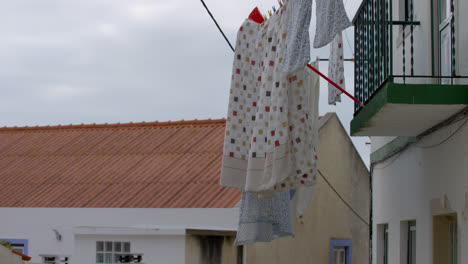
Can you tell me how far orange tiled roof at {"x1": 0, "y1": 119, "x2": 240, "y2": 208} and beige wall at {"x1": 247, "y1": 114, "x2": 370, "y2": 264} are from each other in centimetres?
198

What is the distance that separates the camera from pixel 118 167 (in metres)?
15.2

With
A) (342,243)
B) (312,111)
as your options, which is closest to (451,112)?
(312,111)

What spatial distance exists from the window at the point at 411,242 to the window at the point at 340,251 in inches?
214

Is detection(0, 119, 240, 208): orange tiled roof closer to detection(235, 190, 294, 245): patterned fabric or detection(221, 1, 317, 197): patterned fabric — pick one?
detection(235, 190, 294, 245): patterned fabric

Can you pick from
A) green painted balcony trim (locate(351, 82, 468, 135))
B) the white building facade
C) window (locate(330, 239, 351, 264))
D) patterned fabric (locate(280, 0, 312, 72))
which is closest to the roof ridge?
window (locate(330, 239, 351, 264))

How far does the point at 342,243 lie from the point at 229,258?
4635 millimetres

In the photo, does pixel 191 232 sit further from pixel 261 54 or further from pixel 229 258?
pixel 261 54

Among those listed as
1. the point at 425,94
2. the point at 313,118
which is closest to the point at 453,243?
the point at 425,94

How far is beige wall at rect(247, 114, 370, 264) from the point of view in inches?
559

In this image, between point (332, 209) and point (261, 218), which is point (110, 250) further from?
point (332, 209)

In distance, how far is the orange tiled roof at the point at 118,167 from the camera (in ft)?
44.3

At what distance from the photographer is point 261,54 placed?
8188 mm

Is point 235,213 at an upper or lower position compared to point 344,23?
lower

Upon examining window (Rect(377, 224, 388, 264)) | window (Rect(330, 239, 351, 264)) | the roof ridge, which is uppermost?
the roof ridge
